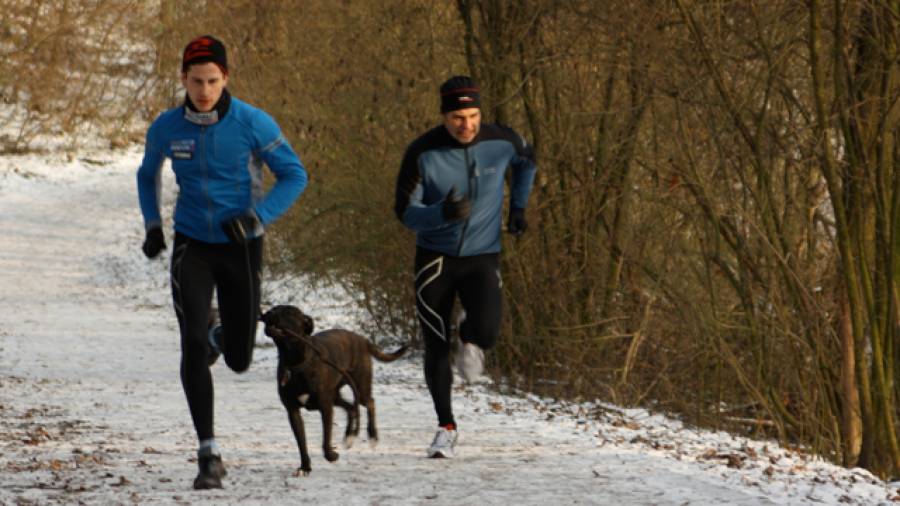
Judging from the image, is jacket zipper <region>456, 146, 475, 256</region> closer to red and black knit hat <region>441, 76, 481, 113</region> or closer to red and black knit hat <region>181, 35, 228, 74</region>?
red and black knit hat <region>441, 76, 481, 113</region>

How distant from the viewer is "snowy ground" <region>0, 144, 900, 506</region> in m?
6.12

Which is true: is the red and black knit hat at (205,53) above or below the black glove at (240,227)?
above

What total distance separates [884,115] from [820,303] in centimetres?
167

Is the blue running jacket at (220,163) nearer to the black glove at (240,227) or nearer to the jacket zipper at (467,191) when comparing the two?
the black glove at (240,227)

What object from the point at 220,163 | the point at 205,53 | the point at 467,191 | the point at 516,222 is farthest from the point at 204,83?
the point at 516,222

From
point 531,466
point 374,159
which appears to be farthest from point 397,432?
point 374,159

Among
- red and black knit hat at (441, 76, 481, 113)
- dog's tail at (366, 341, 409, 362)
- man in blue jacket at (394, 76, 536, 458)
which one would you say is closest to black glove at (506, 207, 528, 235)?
man in blue jacket at (394, 76, 536, 458)

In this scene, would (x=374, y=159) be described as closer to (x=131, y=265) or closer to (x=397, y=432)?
(x=397, y=432)

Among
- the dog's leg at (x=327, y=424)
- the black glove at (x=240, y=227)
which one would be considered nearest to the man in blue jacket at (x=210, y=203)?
the black glove at (x=240, y=227)

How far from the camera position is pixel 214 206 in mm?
6031

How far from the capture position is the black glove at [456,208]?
664cm

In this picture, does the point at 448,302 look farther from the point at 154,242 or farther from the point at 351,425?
the point at 154,242

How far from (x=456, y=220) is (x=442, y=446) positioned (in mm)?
1327

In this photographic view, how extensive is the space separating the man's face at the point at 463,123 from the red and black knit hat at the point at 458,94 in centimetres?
3
